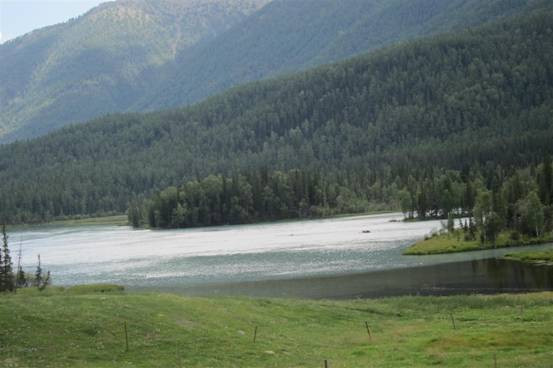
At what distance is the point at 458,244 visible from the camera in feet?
401

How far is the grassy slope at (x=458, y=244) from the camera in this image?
117812 millimetres

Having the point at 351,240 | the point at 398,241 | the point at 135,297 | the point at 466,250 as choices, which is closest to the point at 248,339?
the point at 135,297

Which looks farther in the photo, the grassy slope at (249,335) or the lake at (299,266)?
the lake at (299,266)

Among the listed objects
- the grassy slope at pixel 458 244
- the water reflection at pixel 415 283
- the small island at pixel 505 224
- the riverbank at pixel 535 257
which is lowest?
the water reflection at pixel 415 283

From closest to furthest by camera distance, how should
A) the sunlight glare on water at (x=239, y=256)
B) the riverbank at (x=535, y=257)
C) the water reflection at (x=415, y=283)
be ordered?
the water reflection at (x=415, y=283) < the riverbank at (x=535, y=257) < the sunlight glare on water at (x=239, y=256)

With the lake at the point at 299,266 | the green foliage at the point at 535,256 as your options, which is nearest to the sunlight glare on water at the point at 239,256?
the lake at the point at 299,266

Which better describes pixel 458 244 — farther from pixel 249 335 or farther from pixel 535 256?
pixel 249 335

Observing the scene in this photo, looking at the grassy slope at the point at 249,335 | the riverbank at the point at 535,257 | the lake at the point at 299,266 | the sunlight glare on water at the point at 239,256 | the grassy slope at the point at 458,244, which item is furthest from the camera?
the grassy slope at the point at 458,244

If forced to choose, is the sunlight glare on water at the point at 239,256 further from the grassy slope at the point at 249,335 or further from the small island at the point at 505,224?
the grassy slope at the point at 249,335

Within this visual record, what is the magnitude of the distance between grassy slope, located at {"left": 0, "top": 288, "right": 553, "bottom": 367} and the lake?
72.8 ft

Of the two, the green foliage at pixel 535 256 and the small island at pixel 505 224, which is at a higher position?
the small island at pixel 505 224

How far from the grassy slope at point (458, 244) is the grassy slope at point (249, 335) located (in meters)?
52.9

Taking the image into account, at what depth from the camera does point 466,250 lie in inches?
4665

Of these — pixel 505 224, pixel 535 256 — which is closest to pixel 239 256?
pixel 505 224
